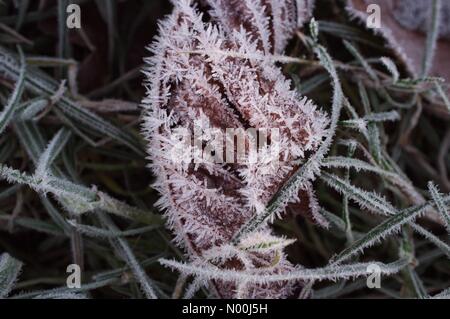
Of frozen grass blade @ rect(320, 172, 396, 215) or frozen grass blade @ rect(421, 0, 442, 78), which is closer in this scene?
frozen grass blade @ rect(320, 172, 396, 215)

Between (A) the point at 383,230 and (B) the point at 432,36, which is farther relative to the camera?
(B) the point at 432,36

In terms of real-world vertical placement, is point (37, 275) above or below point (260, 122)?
below

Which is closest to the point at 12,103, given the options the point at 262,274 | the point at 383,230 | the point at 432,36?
the point at 262,274

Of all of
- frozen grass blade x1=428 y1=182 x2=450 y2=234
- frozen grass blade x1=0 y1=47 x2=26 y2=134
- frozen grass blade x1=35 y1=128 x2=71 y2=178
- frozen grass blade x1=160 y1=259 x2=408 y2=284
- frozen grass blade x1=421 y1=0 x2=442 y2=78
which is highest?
frozen grass blade x1=421 y1=0 x2=442 y2=78

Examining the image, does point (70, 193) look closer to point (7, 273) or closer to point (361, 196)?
point (7, 273)

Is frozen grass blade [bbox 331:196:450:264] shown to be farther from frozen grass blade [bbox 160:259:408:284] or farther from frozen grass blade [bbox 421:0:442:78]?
frozen grass blade [bbox 421:0:442:78]

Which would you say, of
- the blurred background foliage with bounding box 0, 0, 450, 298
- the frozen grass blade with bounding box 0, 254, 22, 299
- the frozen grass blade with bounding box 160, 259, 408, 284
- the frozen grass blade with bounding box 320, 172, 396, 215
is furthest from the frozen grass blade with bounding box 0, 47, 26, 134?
the frozen grass blade with bounding box 320, 172, 396, 215

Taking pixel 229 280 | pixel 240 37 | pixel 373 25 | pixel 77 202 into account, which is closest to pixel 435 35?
pixel 373 25

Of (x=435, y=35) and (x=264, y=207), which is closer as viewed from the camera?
(x=264, y=207)
